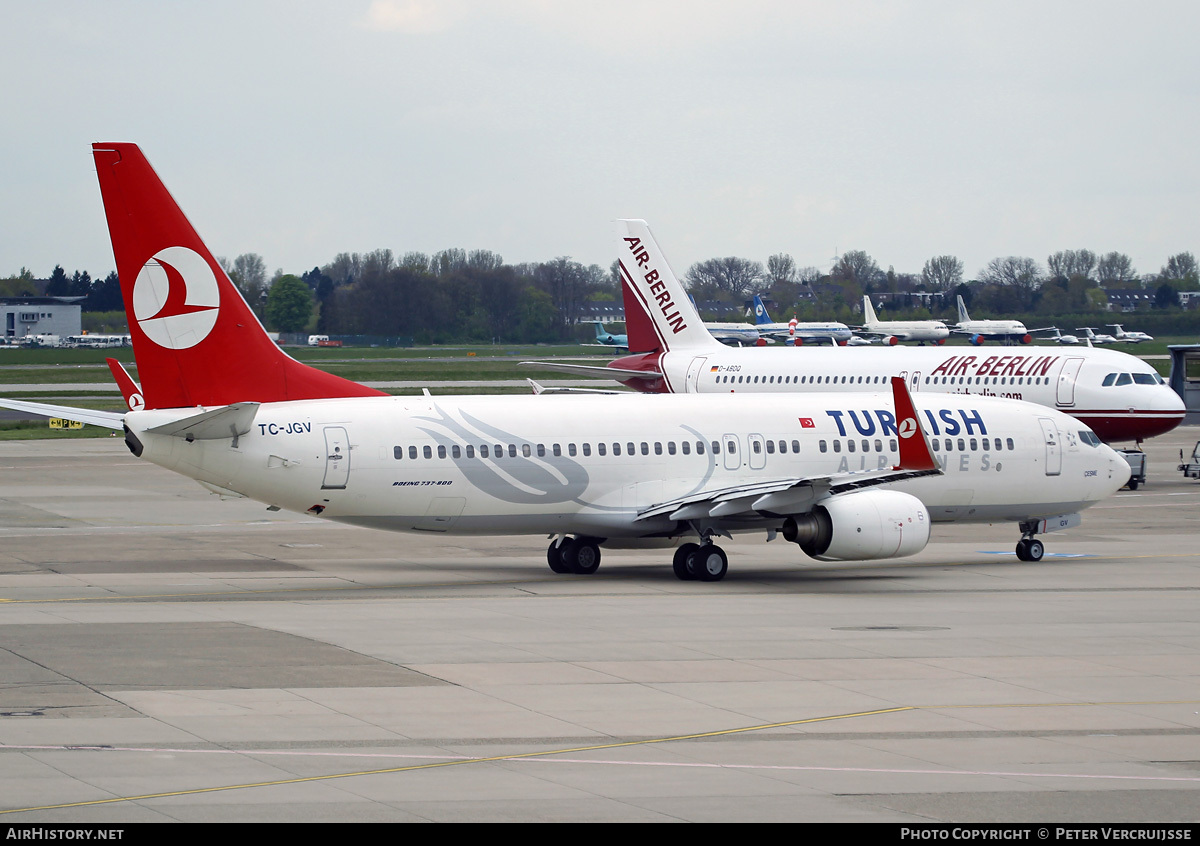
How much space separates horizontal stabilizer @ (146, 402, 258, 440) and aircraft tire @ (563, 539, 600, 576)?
7.52 m

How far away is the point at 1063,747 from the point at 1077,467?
66.1 feet

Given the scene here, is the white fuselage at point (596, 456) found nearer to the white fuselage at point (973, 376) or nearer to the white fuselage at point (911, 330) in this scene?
the white fuselage at point (973, 376)

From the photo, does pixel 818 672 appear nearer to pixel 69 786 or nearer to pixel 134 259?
pixel 69 786

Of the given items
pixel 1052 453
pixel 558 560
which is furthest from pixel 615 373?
pixel 558 560

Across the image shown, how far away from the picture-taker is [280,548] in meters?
36.4

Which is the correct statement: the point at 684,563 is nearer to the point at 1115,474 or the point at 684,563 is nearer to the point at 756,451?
the point at 756,451

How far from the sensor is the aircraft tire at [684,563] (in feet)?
103

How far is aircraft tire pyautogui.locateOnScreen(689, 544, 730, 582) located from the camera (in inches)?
1224

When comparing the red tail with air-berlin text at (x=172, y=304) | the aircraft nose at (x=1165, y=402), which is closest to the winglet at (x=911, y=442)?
the red tail with air-berlin text at (x=172, y=304)

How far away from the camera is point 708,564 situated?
Result: 31062 millimetres

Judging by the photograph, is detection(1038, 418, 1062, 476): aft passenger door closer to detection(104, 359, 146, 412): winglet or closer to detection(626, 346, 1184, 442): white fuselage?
detection(626, 346, 1184, 442): white fuselage

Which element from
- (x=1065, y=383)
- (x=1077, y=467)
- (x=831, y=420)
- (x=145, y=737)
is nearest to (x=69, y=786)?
(x=145, y=737)

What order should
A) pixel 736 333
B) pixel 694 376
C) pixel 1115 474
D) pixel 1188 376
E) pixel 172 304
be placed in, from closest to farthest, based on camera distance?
pixel 172 304, pixel 1115 474, pixel 694 376, pixel 1188 376, pixel 736 333

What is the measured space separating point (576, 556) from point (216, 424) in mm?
8203
